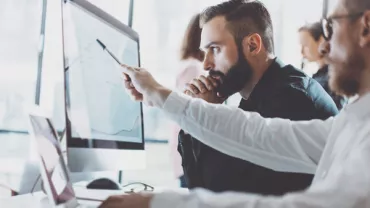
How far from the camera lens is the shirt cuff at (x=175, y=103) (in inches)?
55.2

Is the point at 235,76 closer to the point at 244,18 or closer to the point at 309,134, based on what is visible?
the point at 244,18

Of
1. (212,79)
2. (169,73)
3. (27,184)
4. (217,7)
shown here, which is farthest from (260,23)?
(169,73)

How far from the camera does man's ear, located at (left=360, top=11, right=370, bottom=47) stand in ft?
3.31

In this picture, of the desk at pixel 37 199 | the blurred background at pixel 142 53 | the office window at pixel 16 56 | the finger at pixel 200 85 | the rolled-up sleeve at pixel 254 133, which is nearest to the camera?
the desk at pixel 37 199

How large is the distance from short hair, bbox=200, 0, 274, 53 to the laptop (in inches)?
39.5

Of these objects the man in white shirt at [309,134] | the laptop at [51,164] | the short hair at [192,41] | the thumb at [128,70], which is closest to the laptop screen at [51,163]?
the laptop at [51,164]

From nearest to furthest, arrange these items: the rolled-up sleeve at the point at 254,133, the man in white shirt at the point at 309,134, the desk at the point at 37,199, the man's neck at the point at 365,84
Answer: the man in white shirt at the point at 309,134 → the man's neck at the point at 365,84 → the desk at the point at 37,199 → the rolled-up sleeve at the point at 254,133

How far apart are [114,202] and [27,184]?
2.91 ft

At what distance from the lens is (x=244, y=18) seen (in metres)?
1.94

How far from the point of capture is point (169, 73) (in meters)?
4.07

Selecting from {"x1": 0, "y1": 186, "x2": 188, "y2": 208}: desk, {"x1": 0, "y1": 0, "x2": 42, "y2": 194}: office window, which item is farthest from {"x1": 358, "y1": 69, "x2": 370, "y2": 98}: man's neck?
{"x1": 0, "y1": 0, "x2": 42, "y2": 194}: office window

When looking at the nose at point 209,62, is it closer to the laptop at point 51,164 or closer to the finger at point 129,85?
the finger at point 129,85

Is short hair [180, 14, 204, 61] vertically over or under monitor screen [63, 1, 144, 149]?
over

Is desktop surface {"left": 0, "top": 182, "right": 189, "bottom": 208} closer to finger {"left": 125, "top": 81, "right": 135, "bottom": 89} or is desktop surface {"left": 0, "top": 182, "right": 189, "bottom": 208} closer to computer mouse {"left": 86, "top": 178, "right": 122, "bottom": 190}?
computer mouse {"left": 86, "top": 178, "right": 122, "bottom": 190}
